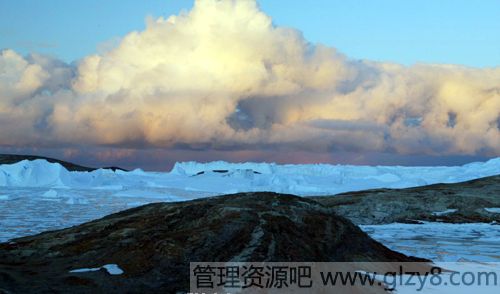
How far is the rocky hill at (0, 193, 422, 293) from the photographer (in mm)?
6879

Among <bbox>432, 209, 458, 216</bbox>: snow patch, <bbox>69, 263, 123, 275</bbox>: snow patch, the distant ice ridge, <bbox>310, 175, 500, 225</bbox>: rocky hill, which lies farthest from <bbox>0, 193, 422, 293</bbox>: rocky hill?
the distant ice ridge

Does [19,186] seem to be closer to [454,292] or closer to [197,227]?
[197,227]

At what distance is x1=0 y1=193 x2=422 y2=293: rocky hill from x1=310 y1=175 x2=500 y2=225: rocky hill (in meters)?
10.9

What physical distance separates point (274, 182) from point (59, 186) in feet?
79.8

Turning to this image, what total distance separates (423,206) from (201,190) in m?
37.7

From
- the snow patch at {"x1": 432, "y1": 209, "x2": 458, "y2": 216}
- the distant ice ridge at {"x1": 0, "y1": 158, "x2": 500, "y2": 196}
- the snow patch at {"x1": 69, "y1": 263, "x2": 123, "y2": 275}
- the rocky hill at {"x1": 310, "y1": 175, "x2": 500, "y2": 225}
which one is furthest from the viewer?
the distant ice ridge at {"x1": 0, "y1": 158, "x2": 500, "y2": 196}

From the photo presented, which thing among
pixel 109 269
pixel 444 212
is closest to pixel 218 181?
pixel 444 212

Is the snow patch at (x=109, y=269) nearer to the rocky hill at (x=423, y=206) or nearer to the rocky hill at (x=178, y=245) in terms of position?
the rocky hill at (x=178, y=245)

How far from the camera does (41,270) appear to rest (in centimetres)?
758

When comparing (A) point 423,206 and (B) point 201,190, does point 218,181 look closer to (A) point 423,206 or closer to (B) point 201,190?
(B) point 201,190

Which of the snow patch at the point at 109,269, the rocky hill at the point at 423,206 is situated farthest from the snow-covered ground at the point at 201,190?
the snow patch at the point at 109,269

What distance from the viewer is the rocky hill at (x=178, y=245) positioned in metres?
6.88

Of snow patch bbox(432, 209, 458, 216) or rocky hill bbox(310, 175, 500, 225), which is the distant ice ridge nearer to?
rocky hill bbox(310, 175, 500, 225)

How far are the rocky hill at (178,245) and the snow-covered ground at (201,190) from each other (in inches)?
134
